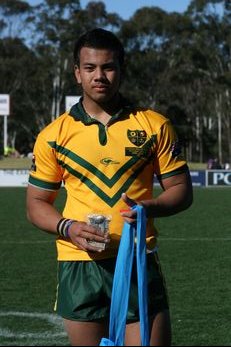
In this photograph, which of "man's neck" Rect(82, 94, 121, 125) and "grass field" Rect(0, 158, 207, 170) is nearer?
"man's neck" Rect(82, 94, 121, 125)

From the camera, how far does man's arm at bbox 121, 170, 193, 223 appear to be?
3432 mm

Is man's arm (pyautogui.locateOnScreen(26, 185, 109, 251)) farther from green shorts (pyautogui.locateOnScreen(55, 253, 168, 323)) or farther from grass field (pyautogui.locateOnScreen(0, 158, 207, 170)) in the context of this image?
grass field (pyautogui.locateOnScreen(0, 158, 207, 170))

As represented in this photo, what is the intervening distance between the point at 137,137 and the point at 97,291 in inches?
27.4

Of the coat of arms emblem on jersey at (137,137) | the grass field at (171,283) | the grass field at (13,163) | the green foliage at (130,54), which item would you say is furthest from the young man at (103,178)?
the green foliage at (130,54)

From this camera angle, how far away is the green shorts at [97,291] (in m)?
3.57

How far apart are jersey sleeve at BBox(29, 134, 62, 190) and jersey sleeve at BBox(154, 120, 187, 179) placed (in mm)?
459

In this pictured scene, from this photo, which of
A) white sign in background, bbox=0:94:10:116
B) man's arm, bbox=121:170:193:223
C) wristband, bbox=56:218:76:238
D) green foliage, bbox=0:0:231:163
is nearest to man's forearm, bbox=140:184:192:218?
man's arm, bbox=121:170:193:223

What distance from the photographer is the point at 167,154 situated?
3686mm

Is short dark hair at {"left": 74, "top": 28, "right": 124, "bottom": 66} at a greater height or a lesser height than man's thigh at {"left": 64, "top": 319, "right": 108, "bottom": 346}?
greater

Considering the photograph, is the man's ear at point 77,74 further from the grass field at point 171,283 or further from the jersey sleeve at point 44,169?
the grass field at point 171,283

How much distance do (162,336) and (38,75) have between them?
60420mm

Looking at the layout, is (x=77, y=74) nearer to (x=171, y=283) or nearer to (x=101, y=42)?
(x=101, y=42)

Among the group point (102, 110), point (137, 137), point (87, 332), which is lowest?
point (87, 332)

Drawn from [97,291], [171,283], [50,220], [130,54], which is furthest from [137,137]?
[130,54]
